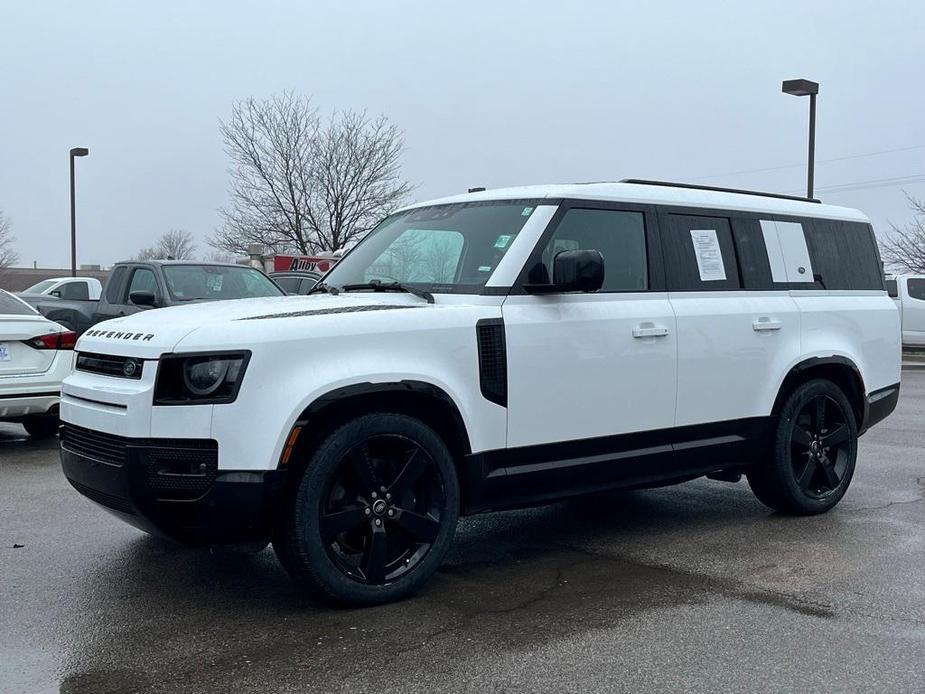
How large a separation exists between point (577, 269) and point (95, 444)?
2339mm

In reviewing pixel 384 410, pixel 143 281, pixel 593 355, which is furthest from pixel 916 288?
pixel 384 410

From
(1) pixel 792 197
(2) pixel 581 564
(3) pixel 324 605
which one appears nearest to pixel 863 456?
(1) pixel 792 197

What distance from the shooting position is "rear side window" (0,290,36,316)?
9.03 m

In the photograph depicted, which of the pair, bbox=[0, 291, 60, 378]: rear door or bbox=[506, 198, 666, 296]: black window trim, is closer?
bbox=[506, 198, 666, 296]: black window trim

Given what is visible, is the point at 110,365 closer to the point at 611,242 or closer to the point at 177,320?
the point at 177,320

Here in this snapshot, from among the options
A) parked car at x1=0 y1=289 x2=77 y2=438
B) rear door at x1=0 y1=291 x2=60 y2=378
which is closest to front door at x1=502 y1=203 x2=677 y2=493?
parked car at x1=0 y1=289 x2=77 y2=438

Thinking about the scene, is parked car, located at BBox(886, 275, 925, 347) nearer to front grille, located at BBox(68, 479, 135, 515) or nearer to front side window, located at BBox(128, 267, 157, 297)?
front side window, located at BBox(128, 267, 157, 297)

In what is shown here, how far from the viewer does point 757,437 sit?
6129 mm

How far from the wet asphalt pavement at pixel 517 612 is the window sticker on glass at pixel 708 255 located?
1.55 m

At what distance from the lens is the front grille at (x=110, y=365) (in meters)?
4.40

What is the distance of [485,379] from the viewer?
4852 mm

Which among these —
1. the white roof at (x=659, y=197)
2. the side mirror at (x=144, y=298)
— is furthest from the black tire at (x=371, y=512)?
the side mirror at (x=144, y=298)

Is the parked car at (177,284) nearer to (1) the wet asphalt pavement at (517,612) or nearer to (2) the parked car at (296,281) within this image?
(2) the parked car at (296,281)

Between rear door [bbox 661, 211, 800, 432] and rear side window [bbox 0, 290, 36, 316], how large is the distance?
19.8 feet
